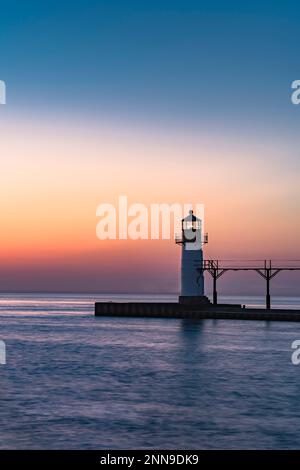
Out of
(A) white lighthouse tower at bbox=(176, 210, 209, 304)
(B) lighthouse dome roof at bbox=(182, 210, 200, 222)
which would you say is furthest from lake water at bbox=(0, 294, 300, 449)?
(B) lighthouse dome roof at bbox=(182, 210, 200, 222)

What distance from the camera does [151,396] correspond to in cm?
2766

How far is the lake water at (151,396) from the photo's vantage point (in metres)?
20.0

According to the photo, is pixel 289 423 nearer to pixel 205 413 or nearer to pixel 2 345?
pixel 205 413

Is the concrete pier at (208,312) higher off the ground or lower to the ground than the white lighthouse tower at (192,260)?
lower

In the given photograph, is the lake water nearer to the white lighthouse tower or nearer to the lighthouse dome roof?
the white lighthouse tower

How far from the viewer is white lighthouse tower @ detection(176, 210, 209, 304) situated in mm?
68500

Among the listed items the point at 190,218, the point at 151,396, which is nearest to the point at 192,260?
the point at 190,218

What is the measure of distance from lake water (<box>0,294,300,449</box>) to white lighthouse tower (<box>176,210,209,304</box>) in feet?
51.0

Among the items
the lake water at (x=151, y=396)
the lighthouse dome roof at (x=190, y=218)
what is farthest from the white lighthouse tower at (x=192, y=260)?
the lake water at (x=151, y=396)

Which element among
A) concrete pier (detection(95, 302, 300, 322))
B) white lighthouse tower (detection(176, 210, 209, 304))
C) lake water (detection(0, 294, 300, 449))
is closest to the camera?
lake water (detection(0, 294, 300, 449))

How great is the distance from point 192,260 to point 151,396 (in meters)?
41.3

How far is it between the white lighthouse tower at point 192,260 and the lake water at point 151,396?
1554cm

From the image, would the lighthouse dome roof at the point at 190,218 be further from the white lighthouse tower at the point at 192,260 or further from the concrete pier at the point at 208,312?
the concrete pier at the point at 208,312

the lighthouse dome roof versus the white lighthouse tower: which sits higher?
the lighthouse dome roof
